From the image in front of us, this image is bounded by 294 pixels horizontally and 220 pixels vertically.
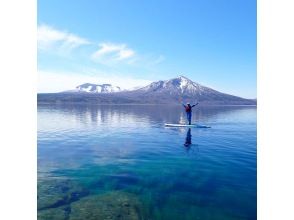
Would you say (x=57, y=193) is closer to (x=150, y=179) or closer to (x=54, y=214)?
(x=54, y=214)

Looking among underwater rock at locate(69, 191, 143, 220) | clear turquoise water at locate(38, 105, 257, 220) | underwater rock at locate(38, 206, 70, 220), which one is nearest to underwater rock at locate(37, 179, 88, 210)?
clear turquoise water at locate(38, 105, 257, 220)

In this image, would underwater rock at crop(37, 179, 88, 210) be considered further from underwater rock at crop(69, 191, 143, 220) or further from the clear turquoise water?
underwater rock at crop(69, 191, 143, 220)

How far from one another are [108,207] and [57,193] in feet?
10.6

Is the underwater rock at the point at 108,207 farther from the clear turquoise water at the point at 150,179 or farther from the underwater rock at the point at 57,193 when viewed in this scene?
the underwater rock at the point at 57,193

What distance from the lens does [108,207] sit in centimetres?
1322

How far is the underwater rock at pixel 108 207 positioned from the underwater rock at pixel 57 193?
0.67 m

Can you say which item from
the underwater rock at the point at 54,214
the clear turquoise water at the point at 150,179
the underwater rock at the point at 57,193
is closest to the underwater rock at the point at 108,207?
the clear turquoise water at the point at 150,179

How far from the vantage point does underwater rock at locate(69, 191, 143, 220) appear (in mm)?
12414

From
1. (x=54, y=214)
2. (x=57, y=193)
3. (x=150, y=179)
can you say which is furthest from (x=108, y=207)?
(x=150, y=179)

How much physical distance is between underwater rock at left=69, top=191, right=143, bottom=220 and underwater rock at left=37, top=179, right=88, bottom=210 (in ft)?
2.21

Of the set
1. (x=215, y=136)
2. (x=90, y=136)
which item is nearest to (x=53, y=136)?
(x=90, y=136)
